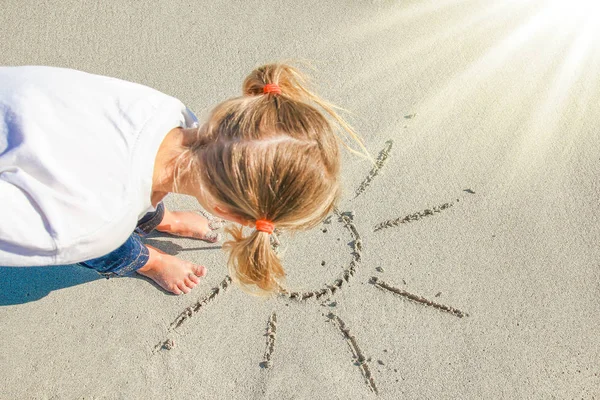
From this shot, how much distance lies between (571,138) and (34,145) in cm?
215

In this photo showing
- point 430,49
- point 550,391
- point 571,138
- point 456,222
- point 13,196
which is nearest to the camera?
point 13,196

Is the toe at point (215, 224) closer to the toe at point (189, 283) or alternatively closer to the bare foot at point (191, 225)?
the bare foot at point (191, 225)

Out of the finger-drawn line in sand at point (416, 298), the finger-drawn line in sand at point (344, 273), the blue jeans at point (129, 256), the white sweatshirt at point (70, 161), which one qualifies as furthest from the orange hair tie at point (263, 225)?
the finger-drawn line in sand at point (416, 298)

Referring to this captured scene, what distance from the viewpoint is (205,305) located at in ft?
6.22

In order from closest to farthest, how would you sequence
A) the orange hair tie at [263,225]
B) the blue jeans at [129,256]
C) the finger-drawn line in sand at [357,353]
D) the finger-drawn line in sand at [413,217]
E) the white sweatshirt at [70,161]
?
the white sweatshirt at [70,161]
the orange hair tie at [263,225]
the blue jeans at [129,256]
the finger-drawn line in sand at [357,353]
the finger-drawn line in sand at [413,217]

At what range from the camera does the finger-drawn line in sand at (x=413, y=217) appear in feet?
6.66

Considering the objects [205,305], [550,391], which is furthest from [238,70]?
[550,391]

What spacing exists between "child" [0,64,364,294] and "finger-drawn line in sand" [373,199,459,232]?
0.65 metres

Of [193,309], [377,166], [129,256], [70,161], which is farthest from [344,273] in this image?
[70,161]

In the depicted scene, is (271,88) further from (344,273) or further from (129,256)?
(344,273)

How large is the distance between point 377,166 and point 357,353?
0.80 m

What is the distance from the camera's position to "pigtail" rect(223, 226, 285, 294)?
52.9 inches

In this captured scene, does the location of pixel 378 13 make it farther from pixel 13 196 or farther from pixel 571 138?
pixel 13 196

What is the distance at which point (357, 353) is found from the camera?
1838mm
